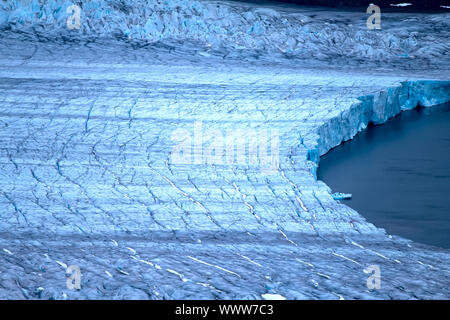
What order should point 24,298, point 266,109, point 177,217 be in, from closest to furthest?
1. point 24,298
2. point 177,217
3. point 266,109

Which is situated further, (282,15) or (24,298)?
(282,15)

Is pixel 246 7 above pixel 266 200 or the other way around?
above

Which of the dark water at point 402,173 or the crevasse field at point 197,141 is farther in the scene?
the dark water at point 402,173

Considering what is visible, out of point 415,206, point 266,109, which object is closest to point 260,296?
point 415,206

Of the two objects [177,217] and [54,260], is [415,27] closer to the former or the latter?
[177,217]

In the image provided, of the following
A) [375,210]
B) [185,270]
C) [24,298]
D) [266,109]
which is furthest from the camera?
[266,109]
